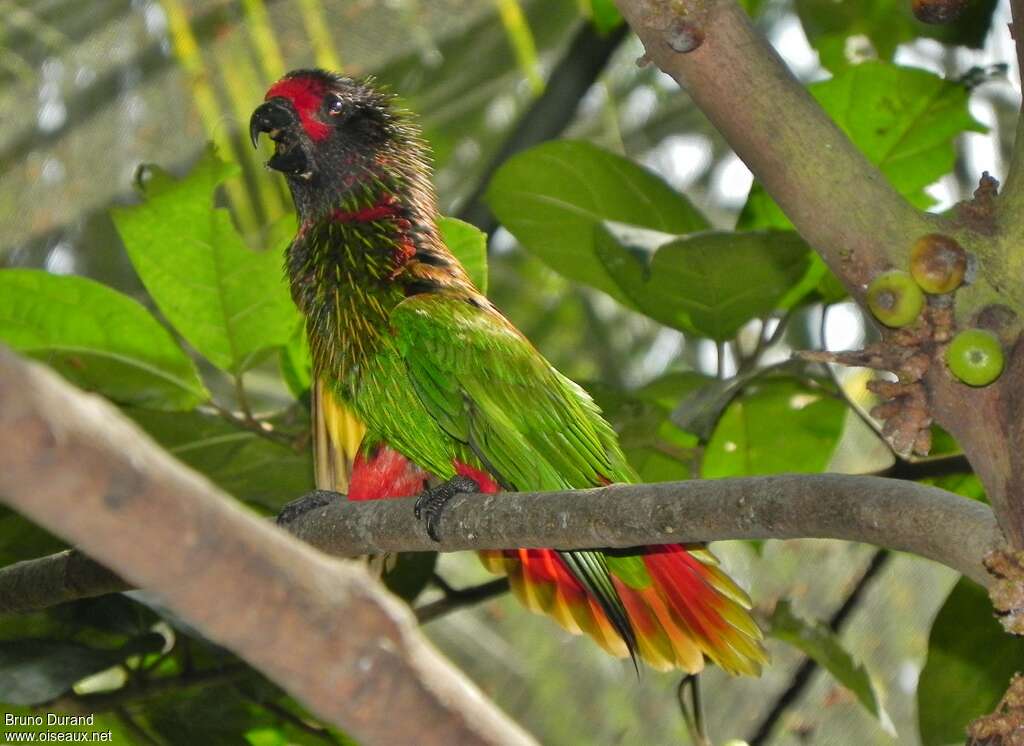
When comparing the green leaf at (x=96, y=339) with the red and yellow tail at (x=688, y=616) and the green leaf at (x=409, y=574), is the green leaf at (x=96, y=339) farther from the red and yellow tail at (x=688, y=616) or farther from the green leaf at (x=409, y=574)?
the red and yellow tail at (x=688, y=616)

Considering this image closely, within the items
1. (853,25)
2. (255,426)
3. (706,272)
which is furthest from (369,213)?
(853,25)

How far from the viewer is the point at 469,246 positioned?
220cm

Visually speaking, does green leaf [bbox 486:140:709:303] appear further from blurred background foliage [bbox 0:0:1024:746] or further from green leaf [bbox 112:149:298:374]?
green leaf [bbox 112:149:298:374]

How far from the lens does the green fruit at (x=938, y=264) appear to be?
106 centimetres

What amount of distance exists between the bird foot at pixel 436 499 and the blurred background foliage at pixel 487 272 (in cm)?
31

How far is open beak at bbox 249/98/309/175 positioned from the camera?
90.7 inches

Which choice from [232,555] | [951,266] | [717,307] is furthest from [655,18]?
[717,307]

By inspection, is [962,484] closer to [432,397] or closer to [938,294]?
[432,397]

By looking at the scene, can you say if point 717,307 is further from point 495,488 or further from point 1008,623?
point 1008,623

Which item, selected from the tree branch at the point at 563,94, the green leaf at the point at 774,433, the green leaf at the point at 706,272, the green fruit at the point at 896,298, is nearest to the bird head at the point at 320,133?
the tree branch at the point at 563,94

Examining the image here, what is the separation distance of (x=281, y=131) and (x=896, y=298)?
1.54 metres

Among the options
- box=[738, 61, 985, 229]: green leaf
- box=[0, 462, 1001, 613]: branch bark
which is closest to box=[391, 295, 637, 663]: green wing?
box=[0, 462, 1001, 613]: branch bark

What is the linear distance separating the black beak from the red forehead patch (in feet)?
0.05

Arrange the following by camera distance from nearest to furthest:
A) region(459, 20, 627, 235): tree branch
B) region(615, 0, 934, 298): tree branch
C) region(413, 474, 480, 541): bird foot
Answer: region(615, 0, 934, 298): tree branch
region(413, 474, 480, 541): bird foot
region(459, 20, 627, 235): tree branch
